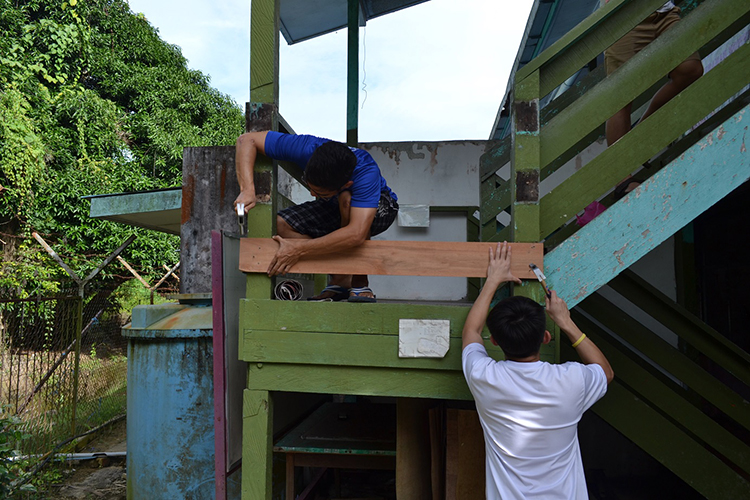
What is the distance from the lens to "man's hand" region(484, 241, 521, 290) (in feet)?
7.93

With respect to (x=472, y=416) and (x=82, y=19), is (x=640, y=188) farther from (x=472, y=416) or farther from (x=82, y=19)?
(x=82, y=19)

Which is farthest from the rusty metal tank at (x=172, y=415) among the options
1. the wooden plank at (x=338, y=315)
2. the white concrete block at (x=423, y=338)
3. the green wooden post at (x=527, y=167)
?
the green wooden post at (x=527, y=167)

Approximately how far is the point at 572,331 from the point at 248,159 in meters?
1.85

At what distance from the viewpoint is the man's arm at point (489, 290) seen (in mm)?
2416

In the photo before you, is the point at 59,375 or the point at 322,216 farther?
the point at 59,375

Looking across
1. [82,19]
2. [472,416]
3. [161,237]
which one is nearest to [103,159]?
[161,237]

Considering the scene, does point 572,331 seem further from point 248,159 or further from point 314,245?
point 248,159

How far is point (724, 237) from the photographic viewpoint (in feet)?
15.6

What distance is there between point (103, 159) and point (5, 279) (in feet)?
16.1

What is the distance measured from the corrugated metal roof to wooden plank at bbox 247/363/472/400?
4.22 meters

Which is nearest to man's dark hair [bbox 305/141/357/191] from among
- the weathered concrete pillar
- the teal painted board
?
the teal painted board

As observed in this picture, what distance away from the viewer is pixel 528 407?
211cm

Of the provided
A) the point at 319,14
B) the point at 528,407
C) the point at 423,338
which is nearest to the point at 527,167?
the point at 423,338

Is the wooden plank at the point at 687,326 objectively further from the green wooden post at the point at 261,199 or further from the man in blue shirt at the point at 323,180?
the green wooden post at the point at 261,199
